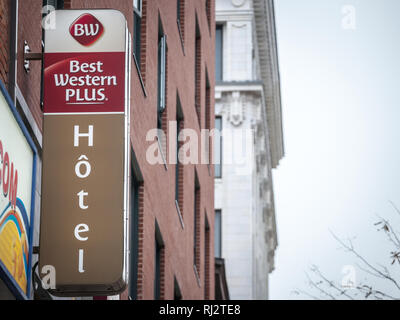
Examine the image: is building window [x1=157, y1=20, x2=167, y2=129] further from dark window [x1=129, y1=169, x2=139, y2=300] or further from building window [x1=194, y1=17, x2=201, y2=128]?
building window [x1=194, y1=17, x2=201, y2=128]

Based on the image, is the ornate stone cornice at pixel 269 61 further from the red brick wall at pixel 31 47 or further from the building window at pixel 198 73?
the red brick wall at pixel 31 47

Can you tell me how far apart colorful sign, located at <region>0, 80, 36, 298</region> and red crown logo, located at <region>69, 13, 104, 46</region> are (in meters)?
1.40

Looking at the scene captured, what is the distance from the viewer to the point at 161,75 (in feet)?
84.1

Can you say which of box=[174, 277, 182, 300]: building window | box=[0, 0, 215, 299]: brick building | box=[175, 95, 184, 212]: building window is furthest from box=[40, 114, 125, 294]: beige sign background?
box=[175, 95, 184, 212]: building window

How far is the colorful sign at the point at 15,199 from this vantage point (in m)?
11.1

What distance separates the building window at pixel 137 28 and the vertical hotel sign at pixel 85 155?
377 inches

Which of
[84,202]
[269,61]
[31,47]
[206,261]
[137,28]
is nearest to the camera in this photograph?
[84,202]

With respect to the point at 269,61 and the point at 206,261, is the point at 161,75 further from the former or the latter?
the point at 269,61

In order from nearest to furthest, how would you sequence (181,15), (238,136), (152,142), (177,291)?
(152,142) < (177,291) < (181,15) < (238,136)

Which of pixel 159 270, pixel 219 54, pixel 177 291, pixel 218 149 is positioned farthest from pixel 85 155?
pixel 219 54

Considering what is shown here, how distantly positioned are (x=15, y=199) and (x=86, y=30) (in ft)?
7.52

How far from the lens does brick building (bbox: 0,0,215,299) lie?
42.6 feet

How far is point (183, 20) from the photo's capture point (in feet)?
98.8
